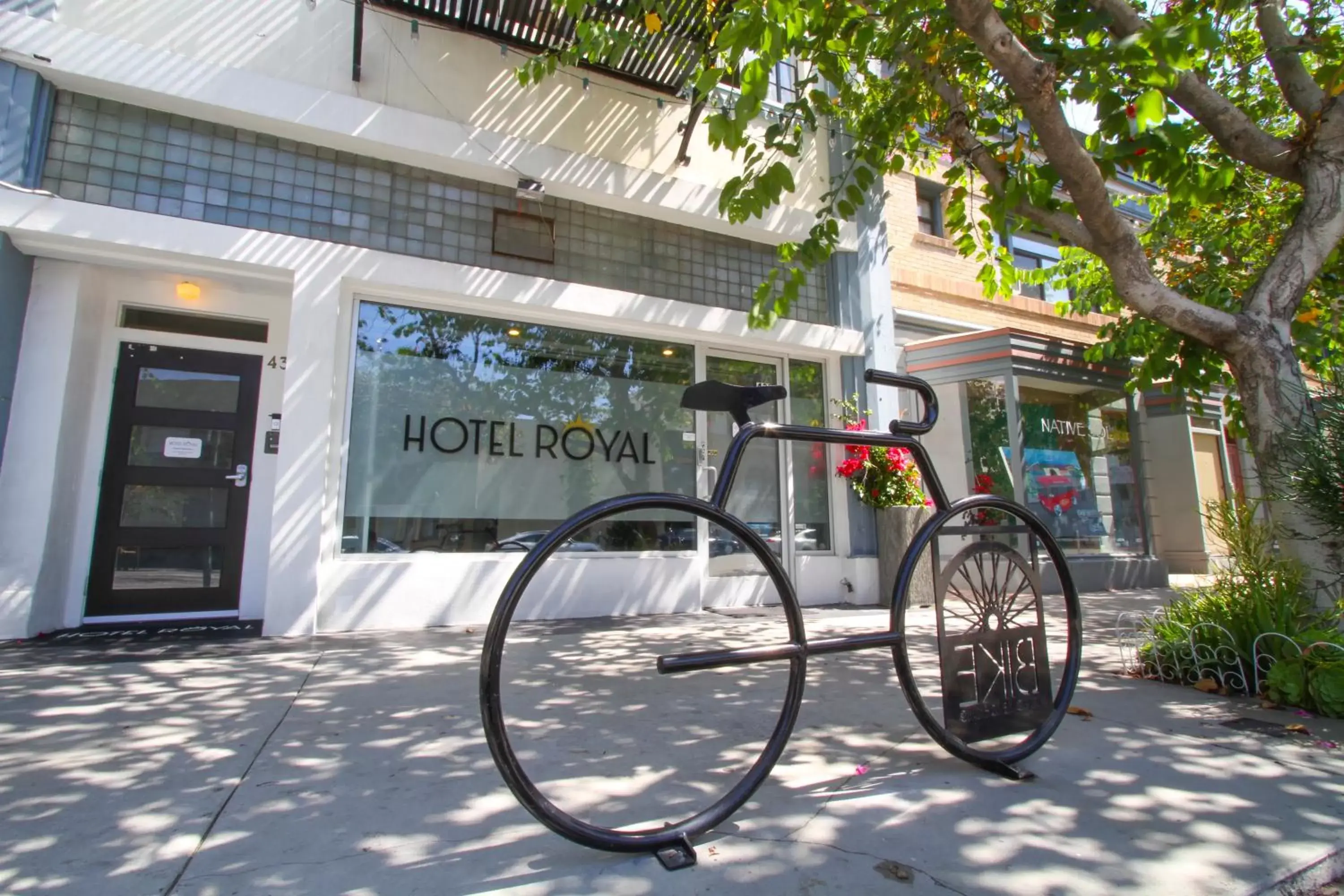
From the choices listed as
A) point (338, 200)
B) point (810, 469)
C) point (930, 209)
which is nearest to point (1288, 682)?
point (810, 469)

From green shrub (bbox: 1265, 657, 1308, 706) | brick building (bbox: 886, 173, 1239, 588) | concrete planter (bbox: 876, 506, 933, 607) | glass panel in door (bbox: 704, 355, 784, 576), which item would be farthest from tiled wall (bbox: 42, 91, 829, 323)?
green shrub (bbox: 1265, 657, 1308, 706)

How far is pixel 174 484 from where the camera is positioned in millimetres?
4953

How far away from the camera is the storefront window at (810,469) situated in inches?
267

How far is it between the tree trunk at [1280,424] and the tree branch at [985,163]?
3.51 feet

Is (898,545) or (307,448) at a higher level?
(307,448)

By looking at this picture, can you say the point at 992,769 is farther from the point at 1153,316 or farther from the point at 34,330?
the point at 34,330

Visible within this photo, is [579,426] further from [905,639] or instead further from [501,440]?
[905,639]

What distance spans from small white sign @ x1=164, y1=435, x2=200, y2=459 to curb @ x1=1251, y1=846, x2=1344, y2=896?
247 inches

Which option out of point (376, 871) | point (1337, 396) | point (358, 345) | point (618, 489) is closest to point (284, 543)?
point (358, 345)

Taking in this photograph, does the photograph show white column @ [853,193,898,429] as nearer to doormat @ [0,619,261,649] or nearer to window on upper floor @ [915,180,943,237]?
window on upper floor @ [915,180,943,237]

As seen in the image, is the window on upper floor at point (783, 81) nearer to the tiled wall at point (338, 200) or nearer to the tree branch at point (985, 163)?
the tiled wall at point (338, 200)

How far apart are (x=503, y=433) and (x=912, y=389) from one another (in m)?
4.01

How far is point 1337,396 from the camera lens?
3.04m

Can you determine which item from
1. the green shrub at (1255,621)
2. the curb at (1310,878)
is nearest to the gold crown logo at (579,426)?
the green shrub at (1255,621)
